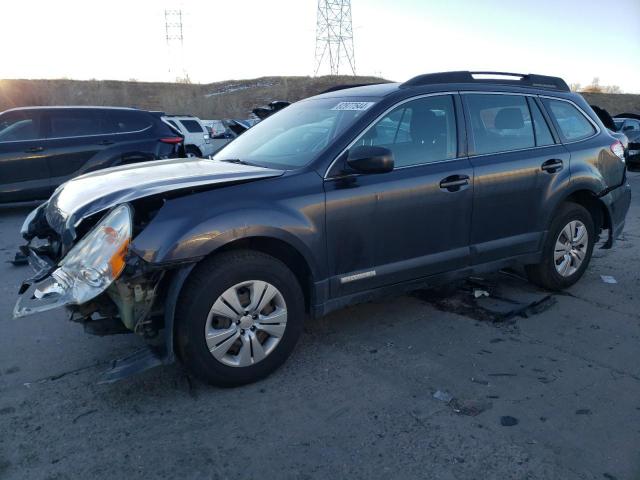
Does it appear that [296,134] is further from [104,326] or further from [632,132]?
[632,132]

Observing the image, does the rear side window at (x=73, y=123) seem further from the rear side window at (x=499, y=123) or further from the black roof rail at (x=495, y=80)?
the rear side window at (x=499, y=123)

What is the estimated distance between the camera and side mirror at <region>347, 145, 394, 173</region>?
11.5 feet

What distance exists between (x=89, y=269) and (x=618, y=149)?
4.85 m

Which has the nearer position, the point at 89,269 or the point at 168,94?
the point at 89,269

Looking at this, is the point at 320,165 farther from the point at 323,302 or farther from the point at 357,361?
the point at 357,361

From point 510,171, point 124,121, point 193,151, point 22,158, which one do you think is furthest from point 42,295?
point 193,151

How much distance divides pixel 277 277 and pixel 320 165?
2.64ft

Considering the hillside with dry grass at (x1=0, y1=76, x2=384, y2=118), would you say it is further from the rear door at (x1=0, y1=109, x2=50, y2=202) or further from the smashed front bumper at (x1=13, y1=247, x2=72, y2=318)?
the smashed front bumper at (x1=13, y1=247, x2=72, y2=318)

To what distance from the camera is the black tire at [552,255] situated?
4.88 m

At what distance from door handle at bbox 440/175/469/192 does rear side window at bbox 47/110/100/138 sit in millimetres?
7176

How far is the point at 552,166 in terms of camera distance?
4.70 metres

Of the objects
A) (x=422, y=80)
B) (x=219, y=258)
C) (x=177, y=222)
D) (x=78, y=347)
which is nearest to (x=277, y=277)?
(x=219, y=258)

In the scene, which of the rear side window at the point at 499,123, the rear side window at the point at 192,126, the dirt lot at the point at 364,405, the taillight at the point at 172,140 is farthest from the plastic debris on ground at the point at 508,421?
the rear side window at the point at 192,126

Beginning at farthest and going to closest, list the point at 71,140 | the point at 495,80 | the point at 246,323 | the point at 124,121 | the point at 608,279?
the point at 124,121, the point at 71,140, the point at 608,279, the point at 495,80, the point at 246,323
